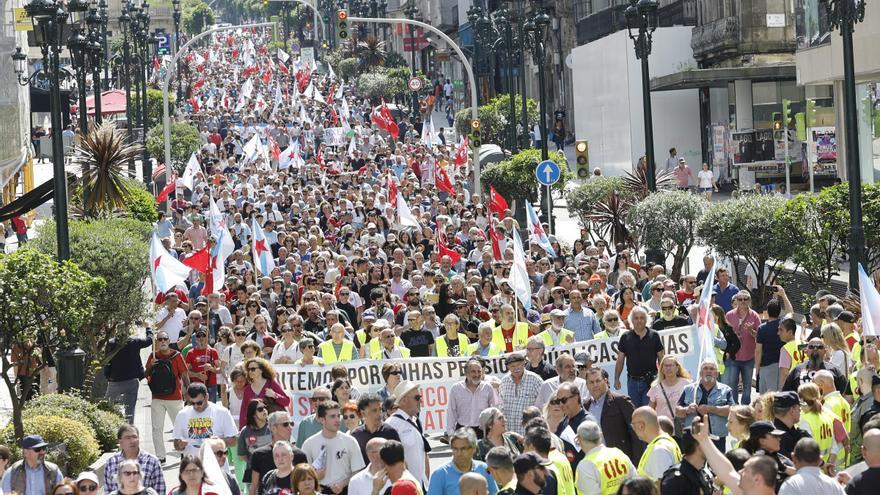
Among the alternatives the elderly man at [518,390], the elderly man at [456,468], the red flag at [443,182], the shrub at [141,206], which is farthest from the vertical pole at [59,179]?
the red flag at [443,182]

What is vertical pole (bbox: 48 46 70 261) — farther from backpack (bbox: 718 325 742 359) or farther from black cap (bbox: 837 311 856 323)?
black cap (bbox: 837 311 856 323)

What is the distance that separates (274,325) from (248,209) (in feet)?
36.9

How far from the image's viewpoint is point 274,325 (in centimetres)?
1873

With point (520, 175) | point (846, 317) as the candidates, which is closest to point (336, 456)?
point (846, 317)

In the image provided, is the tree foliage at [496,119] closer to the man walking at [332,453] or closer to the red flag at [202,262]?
the red flag at [202,262]

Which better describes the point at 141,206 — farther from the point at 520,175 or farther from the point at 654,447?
the point at 654,447

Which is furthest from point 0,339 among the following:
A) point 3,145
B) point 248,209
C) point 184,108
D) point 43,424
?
point 184,108

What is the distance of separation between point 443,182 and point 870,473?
89.2 feet

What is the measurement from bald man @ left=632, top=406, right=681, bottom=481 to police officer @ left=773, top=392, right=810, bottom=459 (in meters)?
0.83

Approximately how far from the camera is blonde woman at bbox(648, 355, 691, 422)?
12.6m

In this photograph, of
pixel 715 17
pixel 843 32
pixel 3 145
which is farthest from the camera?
pixel 715 17

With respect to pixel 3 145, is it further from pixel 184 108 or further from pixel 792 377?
pixel 184 108

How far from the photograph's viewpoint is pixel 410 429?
36.8 feet

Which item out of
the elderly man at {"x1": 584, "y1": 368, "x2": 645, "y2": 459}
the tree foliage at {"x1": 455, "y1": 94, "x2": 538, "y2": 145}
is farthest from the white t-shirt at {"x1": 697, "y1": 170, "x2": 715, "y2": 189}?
the elderly man at {"x1": 584, "y1": 368, "x2": 645, "y2": 459}
